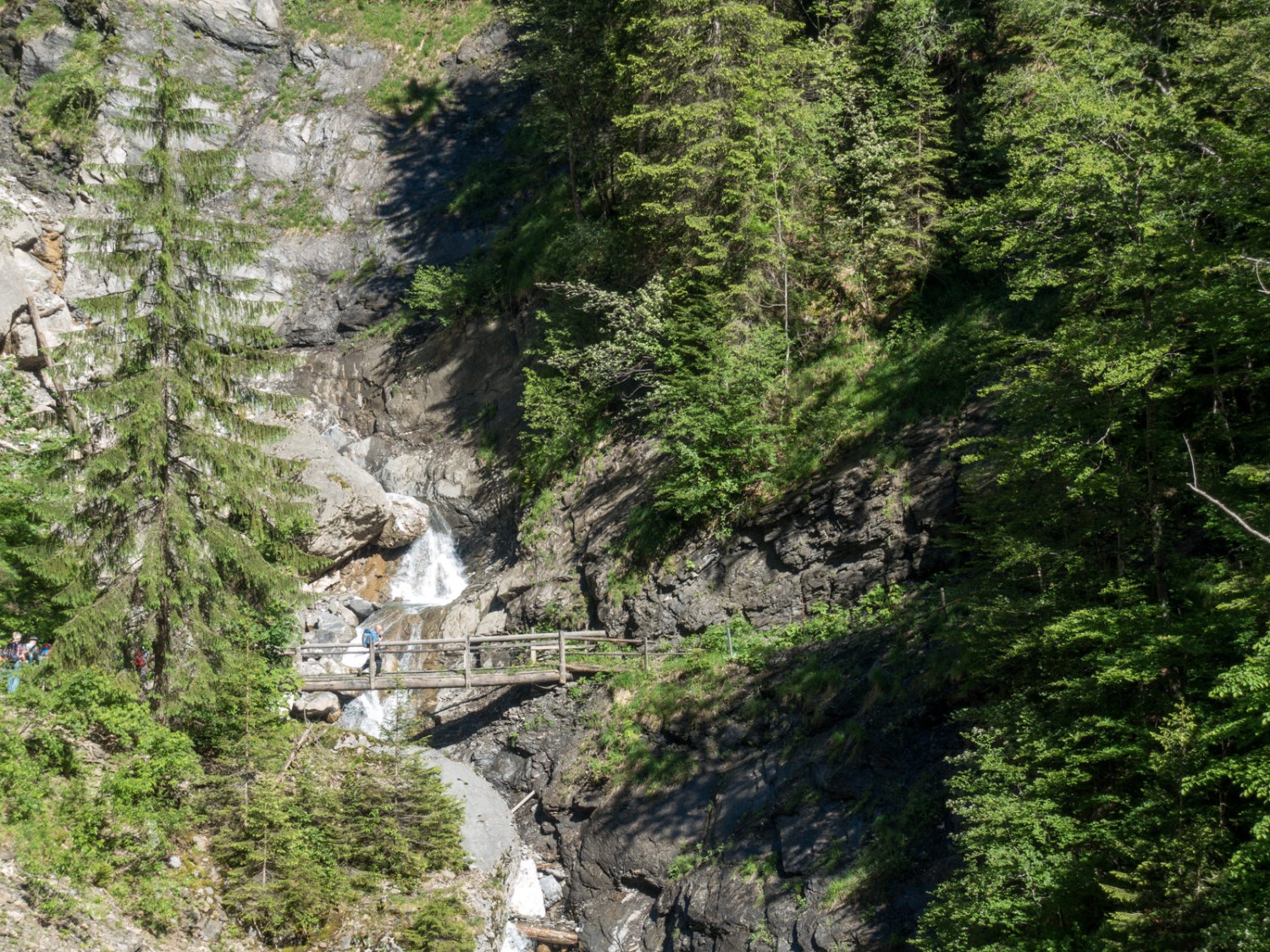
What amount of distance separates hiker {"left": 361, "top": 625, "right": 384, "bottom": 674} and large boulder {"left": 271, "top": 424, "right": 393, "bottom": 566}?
2.27m

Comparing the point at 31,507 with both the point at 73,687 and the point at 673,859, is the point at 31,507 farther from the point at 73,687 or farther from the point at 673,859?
the point at 673,859

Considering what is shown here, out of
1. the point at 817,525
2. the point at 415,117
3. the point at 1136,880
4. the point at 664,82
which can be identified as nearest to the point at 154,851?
the point at 1136,880

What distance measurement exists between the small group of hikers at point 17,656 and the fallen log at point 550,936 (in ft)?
26.7

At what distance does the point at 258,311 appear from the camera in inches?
506

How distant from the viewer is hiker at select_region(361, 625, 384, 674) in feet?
60.2

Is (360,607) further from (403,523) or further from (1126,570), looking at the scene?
(1126,570)

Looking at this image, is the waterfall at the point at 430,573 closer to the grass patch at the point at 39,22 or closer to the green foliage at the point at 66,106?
the green foliage at the point at 66,106

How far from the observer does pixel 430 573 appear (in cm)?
2498

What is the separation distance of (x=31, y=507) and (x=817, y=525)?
1225cm

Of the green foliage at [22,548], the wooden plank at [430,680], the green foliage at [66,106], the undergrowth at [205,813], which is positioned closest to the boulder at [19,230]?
the green foliage at [66,106]

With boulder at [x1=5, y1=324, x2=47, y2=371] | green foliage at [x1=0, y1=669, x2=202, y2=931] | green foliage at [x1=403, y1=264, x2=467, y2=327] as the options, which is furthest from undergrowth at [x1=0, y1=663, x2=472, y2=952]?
green foliage at [x1=403, y1=264, x2=467, y2=327]

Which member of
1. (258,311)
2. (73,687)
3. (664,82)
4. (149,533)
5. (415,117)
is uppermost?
(415,117)

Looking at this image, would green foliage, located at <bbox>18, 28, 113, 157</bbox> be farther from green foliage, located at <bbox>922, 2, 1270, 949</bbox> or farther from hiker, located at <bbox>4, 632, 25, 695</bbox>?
green foliage, located at <bbox>922, 2, 1270, 949</bbox>

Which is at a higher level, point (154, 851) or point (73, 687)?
point (73, 687)
